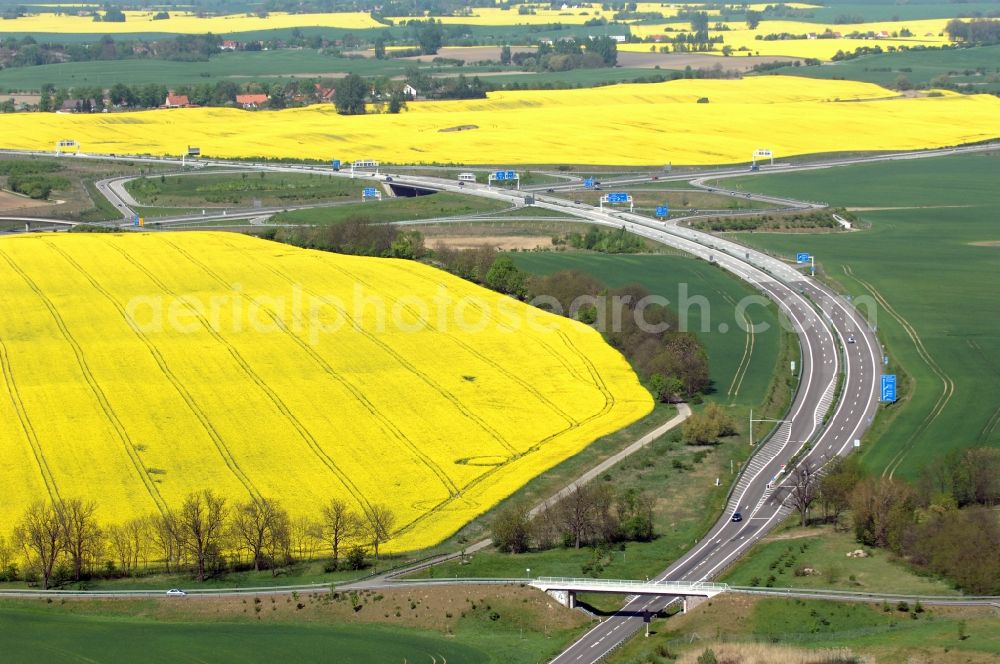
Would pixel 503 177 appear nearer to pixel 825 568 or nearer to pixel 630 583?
pixel 825 568

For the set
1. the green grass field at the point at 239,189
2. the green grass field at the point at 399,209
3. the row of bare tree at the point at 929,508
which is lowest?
the row of bare tree at the point at 929,508

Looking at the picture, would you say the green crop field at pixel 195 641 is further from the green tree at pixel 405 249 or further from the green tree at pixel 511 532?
the green tree at pixel 405 249

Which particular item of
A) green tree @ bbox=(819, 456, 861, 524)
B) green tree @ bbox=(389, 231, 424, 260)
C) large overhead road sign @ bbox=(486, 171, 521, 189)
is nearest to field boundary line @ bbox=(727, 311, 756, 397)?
green tree @ bbox=(819, 456, 861, 524)

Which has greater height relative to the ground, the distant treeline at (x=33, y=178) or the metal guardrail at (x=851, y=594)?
the distant treeline at (x=33, y=178)

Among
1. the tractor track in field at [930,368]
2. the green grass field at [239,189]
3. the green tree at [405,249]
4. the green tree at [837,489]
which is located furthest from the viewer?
the green grass field at [239,189]

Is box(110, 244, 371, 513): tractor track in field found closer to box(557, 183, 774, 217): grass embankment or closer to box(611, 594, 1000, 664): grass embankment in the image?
box(611, 594, 1000, 664): grass embankment

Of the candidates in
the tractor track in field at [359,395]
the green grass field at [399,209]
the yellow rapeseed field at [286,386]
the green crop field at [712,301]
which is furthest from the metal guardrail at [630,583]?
the green grass field at [399,209]

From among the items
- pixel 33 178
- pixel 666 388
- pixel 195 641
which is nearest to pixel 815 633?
pixel 195 641
